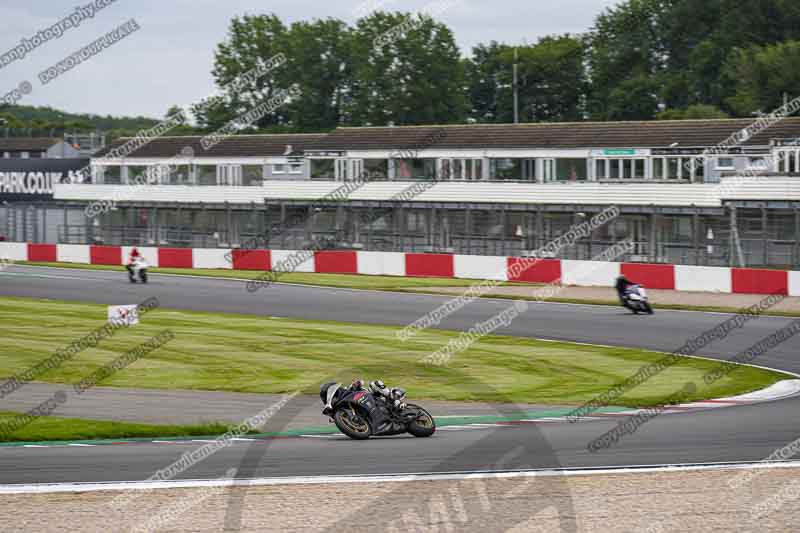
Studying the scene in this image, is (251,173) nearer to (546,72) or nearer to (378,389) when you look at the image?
(546,72)

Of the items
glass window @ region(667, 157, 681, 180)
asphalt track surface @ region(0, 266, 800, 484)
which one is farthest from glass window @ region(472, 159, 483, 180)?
asphalt track surface @ region(0, 266, 800, 484)

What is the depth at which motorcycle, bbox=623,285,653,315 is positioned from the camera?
30.9m

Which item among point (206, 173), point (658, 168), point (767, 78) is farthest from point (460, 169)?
point (767, 78)

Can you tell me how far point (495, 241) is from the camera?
43.4m

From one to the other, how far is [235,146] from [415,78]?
105 feet

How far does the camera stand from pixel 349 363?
23.2 meters

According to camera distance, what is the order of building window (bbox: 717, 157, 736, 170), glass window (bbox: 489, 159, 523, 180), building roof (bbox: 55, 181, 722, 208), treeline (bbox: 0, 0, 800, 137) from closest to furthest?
building roof (bbox: 55, 181, 722, 208)
building window (bbox: 717, 157, 736, 170)
glass window (bbox: 489, 159, 523, 180)
treeline (bbox: 0, 0, 800, 137)

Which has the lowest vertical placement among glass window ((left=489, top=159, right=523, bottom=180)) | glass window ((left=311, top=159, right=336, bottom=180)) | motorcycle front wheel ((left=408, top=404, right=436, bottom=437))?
motorcycle front wheel ((left=408, top=404, right=436, bottom=437))

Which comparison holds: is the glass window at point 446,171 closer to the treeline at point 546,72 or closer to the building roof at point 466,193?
the building roof at point 466,193

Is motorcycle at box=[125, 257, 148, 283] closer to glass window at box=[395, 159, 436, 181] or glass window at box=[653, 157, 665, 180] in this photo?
glass window at box=[395, 159, 436, 181]

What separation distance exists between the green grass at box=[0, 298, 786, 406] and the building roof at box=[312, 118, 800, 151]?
2509 centimetres

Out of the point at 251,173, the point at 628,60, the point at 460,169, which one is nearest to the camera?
the point at 460,169

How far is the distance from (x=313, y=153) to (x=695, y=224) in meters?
27.5

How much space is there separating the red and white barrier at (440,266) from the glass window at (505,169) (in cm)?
1288
